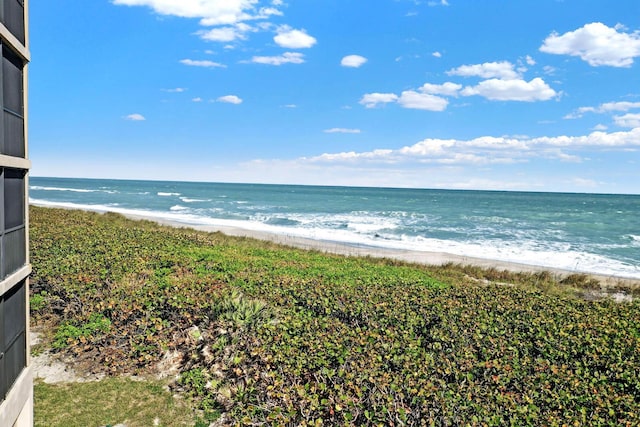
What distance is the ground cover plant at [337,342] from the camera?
7543mm

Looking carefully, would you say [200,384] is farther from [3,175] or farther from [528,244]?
[528,244]

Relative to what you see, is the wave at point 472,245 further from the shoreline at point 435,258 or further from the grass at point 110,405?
the grass at point 110,405

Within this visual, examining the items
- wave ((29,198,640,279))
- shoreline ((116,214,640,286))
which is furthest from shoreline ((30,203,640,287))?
wave ((29,198,640,279))

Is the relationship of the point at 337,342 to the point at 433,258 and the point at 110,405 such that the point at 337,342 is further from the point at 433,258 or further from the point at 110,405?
the point at 433,258

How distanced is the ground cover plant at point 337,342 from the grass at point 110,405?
408 mm

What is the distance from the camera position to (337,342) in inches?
374

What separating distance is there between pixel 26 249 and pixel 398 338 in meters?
8.23

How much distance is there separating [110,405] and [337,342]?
4.94 meters

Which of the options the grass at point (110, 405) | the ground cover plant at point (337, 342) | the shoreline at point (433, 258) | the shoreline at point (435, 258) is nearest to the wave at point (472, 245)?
the shoreline at point (435, 258)

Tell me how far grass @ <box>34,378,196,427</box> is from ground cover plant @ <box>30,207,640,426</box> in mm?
408

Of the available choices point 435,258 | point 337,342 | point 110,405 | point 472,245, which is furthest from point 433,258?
point 110,405

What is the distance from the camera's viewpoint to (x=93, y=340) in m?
10.9

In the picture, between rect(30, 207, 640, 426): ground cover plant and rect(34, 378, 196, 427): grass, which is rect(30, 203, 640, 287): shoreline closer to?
rect(30, 207, 640, 426): ground cover plant

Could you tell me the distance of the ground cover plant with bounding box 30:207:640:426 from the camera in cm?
754
